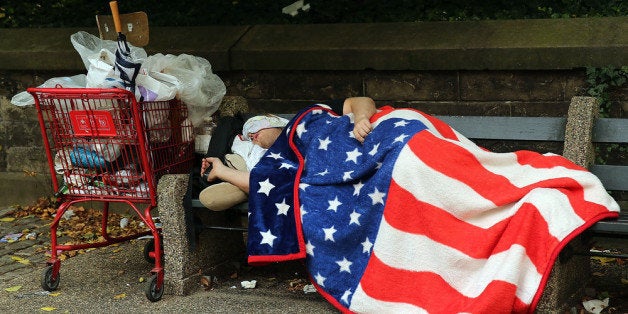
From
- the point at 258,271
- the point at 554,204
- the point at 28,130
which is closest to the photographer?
the point at 554,204

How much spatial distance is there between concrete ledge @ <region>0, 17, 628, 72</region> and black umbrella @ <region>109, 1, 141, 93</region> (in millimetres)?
1527

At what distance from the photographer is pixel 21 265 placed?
598 centimetres

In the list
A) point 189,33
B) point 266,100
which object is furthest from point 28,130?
point 266,100

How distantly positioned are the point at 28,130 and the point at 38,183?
1.45ft

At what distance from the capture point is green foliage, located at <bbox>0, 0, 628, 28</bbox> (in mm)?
6234

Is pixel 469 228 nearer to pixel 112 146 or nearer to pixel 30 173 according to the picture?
pixel 112 146

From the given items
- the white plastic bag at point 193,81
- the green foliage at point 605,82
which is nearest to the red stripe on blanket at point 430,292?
the white plastic bag at point 193,81

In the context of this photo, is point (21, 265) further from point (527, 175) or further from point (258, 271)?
point (527, 175)

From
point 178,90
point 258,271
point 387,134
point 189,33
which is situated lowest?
point 258,271

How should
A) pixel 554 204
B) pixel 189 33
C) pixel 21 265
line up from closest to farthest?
pixel 554 204
pixel 21 265
pixel 189 33

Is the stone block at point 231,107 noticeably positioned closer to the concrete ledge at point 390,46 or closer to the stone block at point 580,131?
the concrete ledge at point 390,46

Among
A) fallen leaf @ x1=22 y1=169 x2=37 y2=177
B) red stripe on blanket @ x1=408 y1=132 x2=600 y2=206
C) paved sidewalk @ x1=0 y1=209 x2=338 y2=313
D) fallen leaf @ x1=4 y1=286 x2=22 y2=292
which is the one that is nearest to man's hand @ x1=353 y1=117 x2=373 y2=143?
red stripe on blanket @ x1=408 y1=132 x2=600 y2=206

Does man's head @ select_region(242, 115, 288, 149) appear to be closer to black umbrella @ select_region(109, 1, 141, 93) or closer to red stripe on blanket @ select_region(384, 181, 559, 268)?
black umbrella @ select_region(109, 1, 141, 93)

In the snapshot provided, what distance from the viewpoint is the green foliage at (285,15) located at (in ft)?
20.5
